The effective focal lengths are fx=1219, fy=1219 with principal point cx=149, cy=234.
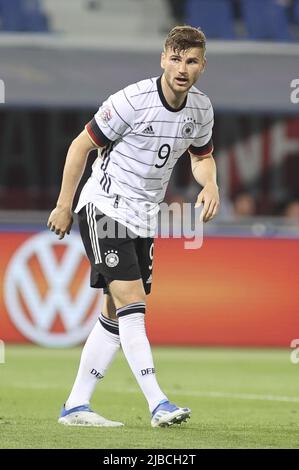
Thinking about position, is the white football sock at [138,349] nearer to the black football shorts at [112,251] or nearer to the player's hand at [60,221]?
the black football shorts at [112,251]

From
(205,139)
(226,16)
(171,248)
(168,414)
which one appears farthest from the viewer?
(226,16)

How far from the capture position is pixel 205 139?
7.50 metres

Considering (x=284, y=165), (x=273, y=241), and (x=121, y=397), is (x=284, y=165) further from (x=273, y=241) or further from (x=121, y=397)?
(x=121, y=397)

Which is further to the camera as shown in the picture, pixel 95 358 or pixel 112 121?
pixel 95 358

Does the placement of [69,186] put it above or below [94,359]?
above

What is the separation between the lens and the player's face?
6.92m

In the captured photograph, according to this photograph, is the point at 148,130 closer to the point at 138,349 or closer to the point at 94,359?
the point at 138,349

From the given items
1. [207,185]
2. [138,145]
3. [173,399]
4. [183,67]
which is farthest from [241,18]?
[183,67]

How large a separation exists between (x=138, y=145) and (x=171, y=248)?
22.4 feet

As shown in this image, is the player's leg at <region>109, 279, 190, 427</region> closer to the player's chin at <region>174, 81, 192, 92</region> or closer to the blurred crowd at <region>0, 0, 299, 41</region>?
the player's chin at <region>174, 81, 192, 92</region>

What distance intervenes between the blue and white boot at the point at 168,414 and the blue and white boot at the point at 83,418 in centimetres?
40

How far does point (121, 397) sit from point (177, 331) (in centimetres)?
450

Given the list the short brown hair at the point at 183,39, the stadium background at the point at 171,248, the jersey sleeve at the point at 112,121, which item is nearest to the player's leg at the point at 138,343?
the stadium background at the point at 171,248

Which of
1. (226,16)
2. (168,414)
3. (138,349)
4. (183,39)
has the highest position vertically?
(226,16)
